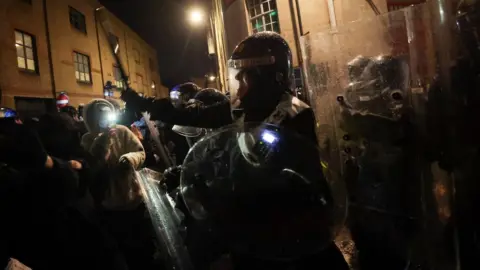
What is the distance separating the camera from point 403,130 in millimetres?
3264

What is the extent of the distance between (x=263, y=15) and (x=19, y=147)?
9981 millimetres

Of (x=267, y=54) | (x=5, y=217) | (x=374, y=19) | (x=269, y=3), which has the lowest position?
(x=5, y=217)

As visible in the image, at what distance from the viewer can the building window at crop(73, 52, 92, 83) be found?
18.1 metres

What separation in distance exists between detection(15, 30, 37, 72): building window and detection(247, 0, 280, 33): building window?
9533 millimetres

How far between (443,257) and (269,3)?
31.1ft

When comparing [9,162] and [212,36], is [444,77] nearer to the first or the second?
[9,162]

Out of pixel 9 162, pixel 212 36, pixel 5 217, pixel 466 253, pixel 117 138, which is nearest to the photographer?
pixel 9 162

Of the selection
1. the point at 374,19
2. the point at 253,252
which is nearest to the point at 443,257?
the point at 253,252

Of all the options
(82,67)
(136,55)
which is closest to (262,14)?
(82,67)

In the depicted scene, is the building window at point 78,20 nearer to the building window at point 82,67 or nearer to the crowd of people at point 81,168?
the building window at point 82,67

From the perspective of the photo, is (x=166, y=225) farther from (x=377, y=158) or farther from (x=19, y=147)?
(x=377, y=158)

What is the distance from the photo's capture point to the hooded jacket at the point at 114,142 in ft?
12.0

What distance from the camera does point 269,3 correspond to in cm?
1074

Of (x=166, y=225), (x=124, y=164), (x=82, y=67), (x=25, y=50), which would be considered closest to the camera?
(x=166, y=225)
